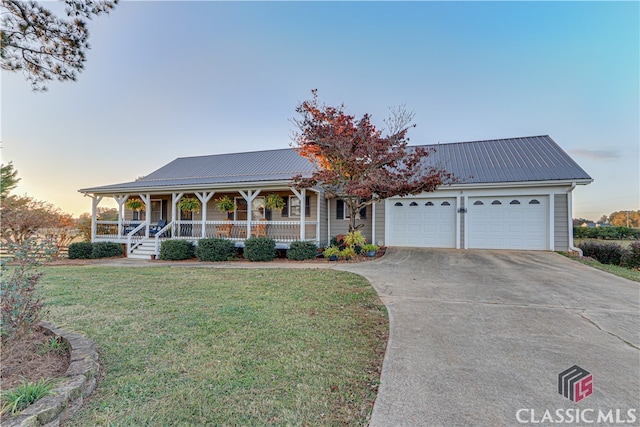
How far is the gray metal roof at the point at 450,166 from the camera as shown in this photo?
38.2 ft

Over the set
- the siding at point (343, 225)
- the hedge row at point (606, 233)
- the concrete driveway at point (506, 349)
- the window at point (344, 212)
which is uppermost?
the window at point (344, 212)

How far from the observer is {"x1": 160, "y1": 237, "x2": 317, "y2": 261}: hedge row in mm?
10636

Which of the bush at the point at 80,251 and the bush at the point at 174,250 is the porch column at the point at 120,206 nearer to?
the bush at the point at 80,251

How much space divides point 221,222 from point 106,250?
5.45 metres

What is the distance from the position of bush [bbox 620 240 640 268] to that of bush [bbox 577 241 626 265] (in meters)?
0.19

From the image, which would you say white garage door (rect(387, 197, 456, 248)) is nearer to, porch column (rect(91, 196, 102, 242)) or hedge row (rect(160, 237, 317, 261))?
hedge row (rect(160, 237, 317, 261))

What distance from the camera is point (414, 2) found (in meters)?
9.90

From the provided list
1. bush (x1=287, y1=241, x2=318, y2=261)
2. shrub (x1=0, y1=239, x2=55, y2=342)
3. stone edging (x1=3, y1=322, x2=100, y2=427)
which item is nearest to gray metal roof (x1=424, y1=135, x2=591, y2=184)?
bush (x1=287, y1=241, x2=318, y2=261)

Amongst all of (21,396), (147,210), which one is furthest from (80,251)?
(21,396)

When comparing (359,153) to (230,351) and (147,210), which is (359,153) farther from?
(147,210)

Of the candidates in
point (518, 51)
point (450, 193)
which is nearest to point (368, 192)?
point (450, 193)

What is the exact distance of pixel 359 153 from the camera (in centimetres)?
971

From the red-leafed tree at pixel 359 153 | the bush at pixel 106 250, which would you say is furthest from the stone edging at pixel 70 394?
the bush at pixel 106 250

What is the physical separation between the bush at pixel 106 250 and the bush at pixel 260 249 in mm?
6818
